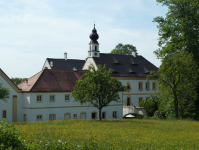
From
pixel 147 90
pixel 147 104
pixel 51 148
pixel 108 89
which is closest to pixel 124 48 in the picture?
pixel 147 90

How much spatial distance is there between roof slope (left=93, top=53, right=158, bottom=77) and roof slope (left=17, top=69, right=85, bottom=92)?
13.4 metres

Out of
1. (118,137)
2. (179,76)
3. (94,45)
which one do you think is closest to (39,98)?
(179,76)

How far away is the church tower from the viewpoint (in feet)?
185

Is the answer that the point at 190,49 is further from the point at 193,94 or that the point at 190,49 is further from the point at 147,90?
the point at 147,90

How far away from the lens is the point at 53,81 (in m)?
39.6

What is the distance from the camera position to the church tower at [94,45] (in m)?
56.4

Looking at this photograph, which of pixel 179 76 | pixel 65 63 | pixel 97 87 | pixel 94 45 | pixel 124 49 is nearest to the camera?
pixel 97 87

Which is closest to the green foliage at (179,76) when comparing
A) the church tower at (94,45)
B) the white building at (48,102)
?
the white building at (48,102)

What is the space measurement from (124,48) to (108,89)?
50.3m

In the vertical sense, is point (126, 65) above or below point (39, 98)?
above

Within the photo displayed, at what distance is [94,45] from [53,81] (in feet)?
65.4

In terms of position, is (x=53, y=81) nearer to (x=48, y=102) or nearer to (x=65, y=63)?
(x=48, y=102)

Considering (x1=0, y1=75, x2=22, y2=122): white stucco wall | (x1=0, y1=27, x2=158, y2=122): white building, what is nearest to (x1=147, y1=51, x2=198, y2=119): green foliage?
(x1=0, y1=27, x2=158, y2=122): white building

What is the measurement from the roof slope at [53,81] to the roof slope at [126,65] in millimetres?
13374
